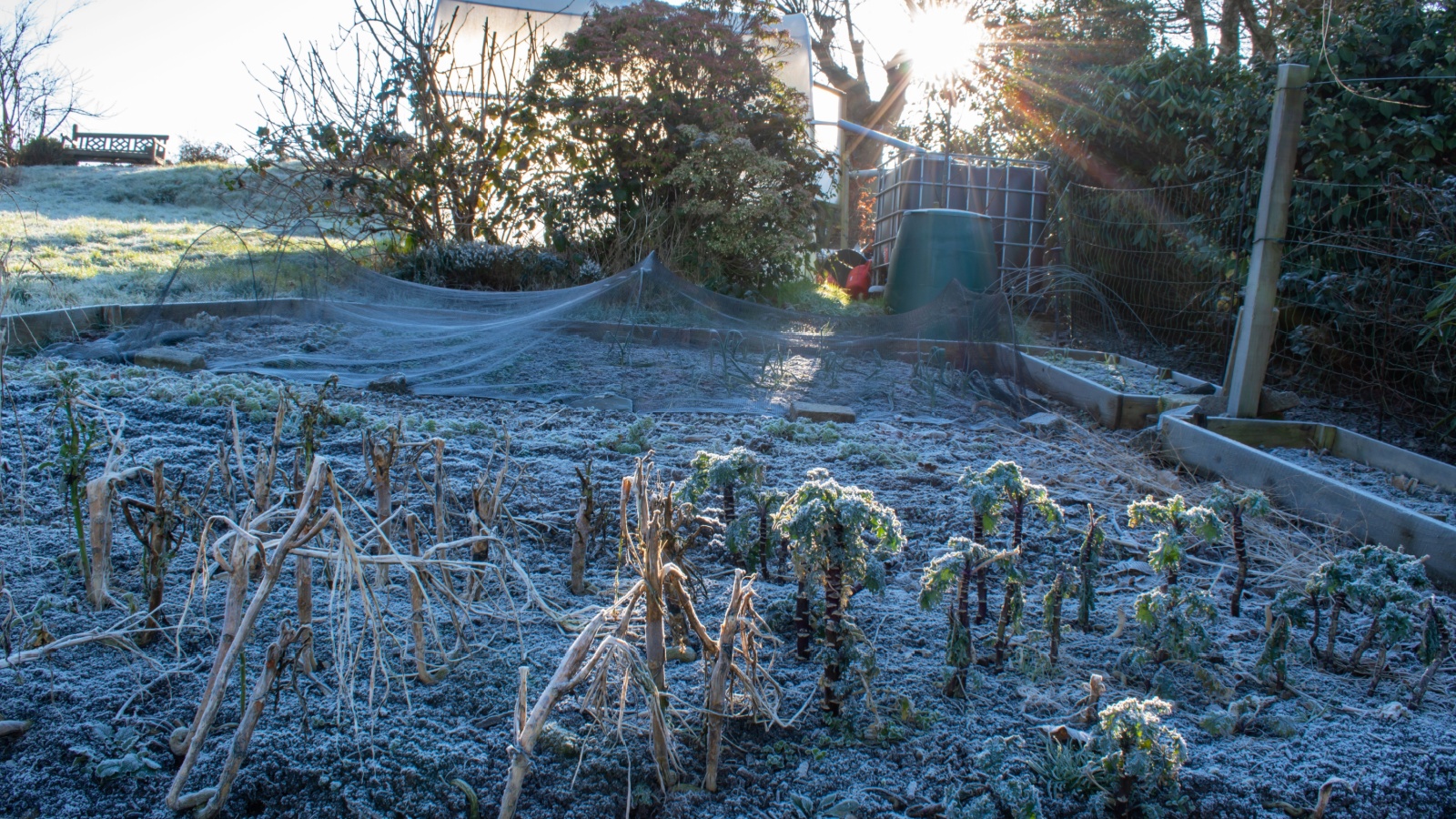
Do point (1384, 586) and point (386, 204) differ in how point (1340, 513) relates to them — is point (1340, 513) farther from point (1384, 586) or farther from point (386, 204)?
point (386, 204)

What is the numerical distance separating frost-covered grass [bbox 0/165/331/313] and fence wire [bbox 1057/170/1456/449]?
550 centimetres

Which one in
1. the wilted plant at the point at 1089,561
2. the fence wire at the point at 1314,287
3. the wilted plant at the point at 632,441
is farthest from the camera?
the fence wire at the point at 1314,287

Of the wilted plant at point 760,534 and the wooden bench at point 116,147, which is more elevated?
the wooden bench at point 116,147

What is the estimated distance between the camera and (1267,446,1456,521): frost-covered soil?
3.08m

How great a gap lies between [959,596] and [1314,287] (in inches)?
172

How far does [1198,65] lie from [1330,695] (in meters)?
6.96

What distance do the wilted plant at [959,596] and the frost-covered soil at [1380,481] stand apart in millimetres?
2045

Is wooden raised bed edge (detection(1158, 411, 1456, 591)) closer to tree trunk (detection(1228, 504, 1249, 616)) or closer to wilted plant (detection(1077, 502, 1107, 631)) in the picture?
tree trunk (detection(1228, 504, 1249, 616))

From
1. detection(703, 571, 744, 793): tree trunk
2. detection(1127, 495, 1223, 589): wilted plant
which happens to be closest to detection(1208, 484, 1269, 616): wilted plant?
detection(1127, 495, 1223, 589): wilted plant

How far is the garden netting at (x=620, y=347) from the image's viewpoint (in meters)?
4.71

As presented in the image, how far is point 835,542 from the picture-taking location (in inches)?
66.0

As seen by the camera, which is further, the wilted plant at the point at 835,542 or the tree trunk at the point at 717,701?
the wilted plant at the point at 835,542

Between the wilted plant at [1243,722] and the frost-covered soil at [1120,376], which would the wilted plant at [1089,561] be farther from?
the frost-covered soil at [1120,376]

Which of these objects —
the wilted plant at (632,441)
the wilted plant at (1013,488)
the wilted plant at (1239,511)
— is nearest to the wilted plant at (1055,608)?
the wilted plant at (1013,488)
